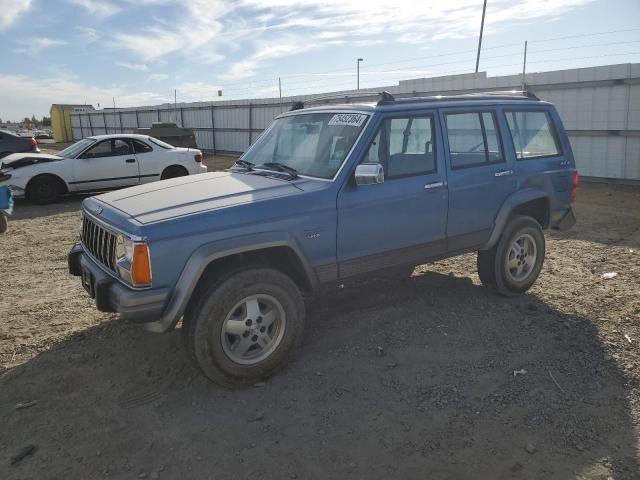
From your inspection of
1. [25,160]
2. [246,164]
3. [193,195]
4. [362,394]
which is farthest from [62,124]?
[362,394]

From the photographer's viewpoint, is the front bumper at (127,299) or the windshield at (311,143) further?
the windshield at (311,143)

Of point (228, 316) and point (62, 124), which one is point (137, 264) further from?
point (62, 124)

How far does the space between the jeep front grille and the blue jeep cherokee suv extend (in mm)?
14

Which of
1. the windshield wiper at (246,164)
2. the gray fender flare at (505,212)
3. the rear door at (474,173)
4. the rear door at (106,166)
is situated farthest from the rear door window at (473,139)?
the rear door at (106,166)

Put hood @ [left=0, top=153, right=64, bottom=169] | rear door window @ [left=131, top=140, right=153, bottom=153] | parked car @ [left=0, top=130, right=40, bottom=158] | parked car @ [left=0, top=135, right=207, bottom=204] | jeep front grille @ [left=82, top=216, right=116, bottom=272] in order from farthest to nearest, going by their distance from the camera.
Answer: parked car @ [left=0, top=130, right=40, bottom=158] < rear door window @ [left=131, top=140, right=153, bottom=153] < hood @ [left=0, top=153, right=64, bottom=169] < parked car @ [left=0, top=135, right=207, bottom=204] < jeep front grille @ [left=82, top=216, right=116, bottom=272]

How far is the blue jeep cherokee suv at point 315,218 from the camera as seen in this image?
3.31 m

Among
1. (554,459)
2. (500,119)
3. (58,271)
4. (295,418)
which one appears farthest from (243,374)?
(58,271)

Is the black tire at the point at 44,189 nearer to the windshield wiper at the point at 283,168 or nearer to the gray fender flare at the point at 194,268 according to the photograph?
the windshield wiper at the point at 283,168

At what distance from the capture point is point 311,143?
430 cm

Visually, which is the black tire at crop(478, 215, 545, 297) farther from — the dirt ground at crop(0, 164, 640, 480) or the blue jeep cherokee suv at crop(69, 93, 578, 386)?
the dirt ground at crop(0, 164, 640, 480)

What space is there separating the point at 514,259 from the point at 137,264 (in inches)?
144

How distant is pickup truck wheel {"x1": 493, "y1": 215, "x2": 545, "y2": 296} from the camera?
498cm

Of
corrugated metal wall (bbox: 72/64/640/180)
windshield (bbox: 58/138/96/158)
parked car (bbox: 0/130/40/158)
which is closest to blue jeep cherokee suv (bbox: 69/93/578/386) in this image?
corrugated metal wall (bbox: 72/64/640/180)

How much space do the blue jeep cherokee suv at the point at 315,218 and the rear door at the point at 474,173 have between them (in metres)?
0.01
